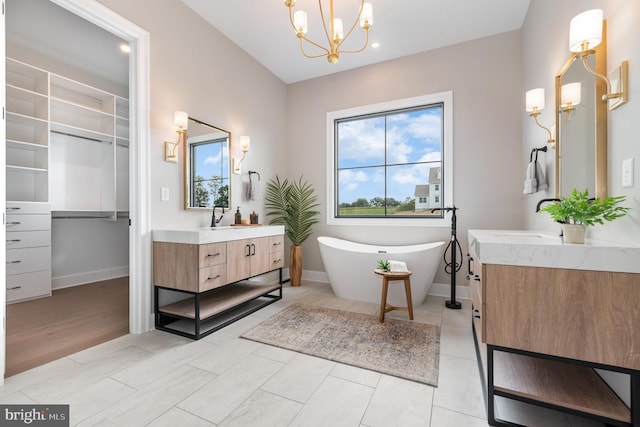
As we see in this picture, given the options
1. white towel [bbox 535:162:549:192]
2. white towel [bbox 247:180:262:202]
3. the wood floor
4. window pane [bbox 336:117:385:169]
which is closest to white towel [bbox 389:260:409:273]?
white towel [bbox 535:162:549:192]

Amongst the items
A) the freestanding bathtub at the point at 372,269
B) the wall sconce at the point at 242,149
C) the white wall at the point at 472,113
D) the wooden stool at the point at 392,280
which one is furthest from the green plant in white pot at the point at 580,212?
the wall sconce at the point at 242,149

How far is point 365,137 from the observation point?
4.27 metres

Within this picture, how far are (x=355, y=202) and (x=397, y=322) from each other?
2.03 meters

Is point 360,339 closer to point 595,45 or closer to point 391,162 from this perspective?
point 595,45

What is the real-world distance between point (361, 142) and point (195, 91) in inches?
92.4

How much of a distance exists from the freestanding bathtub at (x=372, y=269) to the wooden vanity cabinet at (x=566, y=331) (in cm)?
163

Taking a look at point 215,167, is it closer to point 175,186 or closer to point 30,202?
point 175,186

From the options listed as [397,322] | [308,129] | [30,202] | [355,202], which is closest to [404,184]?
[355,202]

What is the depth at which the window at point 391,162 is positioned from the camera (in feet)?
12.2

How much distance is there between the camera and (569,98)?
186cm

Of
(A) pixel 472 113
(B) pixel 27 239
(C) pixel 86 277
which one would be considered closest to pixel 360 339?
(A) pixel 472 113

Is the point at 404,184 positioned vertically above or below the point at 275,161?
below

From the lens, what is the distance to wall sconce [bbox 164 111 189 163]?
2.64 m

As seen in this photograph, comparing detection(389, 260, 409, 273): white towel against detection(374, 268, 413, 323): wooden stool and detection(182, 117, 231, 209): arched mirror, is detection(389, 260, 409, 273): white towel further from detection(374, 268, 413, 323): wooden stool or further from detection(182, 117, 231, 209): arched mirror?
detection(182, 117, 231, 209): arched mirror
